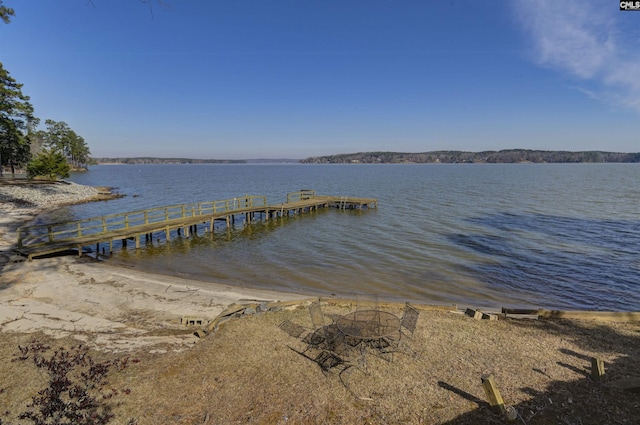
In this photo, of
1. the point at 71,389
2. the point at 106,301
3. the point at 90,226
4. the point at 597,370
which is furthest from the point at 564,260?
the point at 90,226

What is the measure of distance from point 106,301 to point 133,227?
11035mm

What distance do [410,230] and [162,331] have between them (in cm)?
2008

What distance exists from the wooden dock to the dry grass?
1024cm

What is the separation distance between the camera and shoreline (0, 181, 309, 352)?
8.30 meters

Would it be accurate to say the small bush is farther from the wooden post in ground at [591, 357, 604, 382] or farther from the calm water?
the calm water

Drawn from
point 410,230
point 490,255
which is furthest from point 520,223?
point 490,255

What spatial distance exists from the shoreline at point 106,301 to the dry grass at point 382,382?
775 millimetres

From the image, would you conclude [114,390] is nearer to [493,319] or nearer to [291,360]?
[291,360]

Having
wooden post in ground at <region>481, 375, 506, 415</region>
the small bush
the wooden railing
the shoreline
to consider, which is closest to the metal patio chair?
wooden post in ground at <region>481, 375, 506, 415</region>

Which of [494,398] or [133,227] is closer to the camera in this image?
[494,398]

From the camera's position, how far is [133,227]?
20812 millimetres

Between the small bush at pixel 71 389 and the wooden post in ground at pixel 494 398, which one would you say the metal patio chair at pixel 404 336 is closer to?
the wooden post in ground at pixel 494 398

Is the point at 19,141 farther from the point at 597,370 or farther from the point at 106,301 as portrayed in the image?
the point at 597,370

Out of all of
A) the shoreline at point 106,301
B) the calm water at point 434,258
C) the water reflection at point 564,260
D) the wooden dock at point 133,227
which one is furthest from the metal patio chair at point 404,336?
the wooden dock at point 133,227
